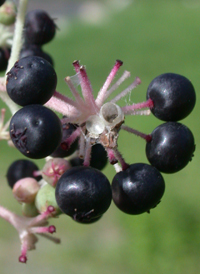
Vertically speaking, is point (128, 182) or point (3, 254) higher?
point (128, 182)

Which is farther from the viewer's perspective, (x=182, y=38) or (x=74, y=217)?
(x=182, y=38)

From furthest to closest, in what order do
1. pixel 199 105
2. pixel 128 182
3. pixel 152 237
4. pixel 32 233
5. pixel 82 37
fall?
pixel 82 37 → pixel 199 105 → pixel 152 237 → pixel 32 233 → pixel 128 182

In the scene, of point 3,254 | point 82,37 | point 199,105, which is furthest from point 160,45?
point 3,254

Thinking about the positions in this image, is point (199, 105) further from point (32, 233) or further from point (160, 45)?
point (32, 233)

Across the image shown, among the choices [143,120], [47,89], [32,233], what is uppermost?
[47,89]

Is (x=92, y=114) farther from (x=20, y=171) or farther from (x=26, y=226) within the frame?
(x=20, y=171)

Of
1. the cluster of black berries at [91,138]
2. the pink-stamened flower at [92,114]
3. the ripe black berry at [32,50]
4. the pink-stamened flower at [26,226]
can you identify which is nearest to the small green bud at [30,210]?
the pink-stamened flower at [26,226]

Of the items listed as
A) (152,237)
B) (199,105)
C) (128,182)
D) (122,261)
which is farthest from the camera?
(199,105)

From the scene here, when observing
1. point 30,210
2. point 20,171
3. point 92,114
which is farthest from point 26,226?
point 92,114
